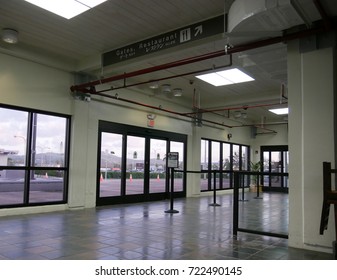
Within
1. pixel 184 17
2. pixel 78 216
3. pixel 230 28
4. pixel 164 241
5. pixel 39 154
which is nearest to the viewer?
pixel 230 28

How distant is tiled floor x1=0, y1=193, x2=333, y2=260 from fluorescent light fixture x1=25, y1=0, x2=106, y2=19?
313cm

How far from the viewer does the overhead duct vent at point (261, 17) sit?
3.20 meters

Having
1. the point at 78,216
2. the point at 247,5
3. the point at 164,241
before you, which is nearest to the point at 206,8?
the point at 247,5

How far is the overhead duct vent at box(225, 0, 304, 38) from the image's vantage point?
3197mm

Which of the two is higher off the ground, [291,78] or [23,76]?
[23,76]

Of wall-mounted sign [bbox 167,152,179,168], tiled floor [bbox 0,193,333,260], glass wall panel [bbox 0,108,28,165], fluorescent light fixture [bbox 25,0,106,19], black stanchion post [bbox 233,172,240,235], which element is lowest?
tiled floor [bbox 0,193,333,260]

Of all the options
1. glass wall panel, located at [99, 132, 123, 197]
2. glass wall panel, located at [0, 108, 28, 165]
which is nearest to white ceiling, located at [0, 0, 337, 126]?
glass wall panel, located at [0, 108, 28, 165]

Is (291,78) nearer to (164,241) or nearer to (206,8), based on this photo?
(206,8)

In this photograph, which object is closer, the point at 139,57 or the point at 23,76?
the point at 139,57

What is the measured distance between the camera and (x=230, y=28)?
3.75 metres

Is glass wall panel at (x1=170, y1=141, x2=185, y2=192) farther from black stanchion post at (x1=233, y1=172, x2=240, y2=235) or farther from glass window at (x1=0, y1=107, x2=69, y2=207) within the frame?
black stanchion post at (x1=233, y1=172, x2=240, y2=235)

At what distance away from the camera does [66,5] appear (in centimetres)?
425

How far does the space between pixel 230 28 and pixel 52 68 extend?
4217 mm

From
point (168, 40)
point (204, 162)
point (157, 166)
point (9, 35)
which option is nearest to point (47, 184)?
point (157, 166)
